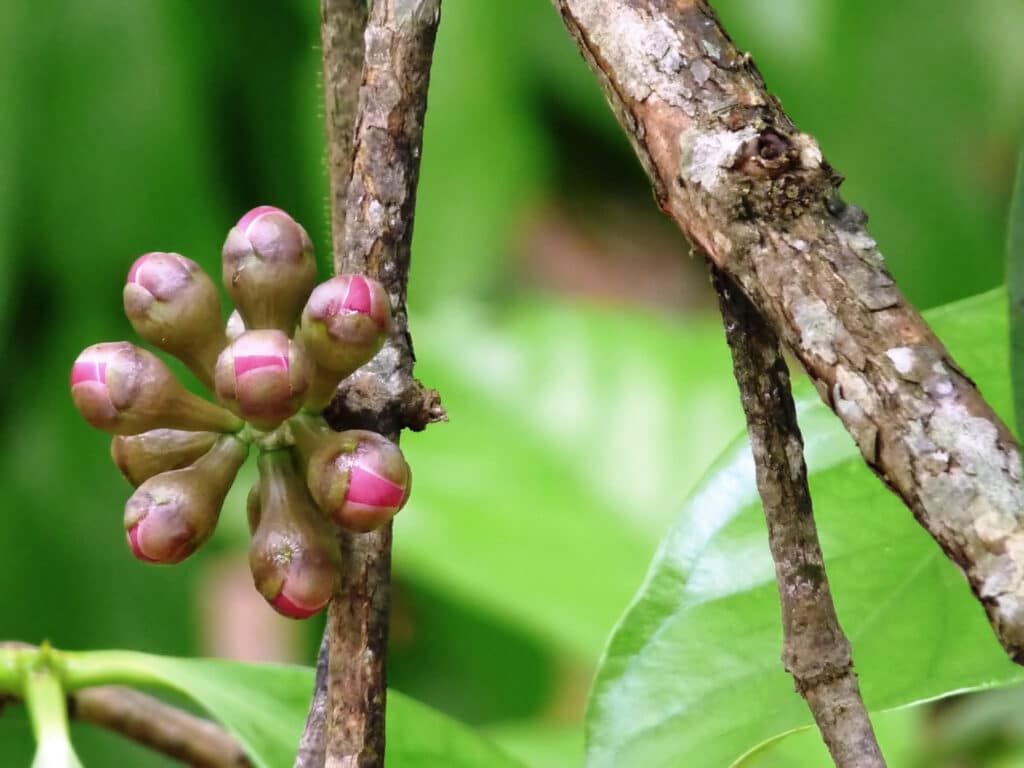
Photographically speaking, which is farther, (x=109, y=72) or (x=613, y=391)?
(x=109, y=72)

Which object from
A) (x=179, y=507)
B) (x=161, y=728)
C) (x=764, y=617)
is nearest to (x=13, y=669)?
(x=161, y=728)

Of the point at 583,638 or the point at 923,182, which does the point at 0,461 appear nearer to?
the point at 583,638

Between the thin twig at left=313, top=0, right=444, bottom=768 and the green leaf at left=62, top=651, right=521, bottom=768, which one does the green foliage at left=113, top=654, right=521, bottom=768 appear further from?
the thin twig at left=313, top=0, right=444, bottom=768

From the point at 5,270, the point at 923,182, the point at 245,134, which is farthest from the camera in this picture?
the point at 923,182

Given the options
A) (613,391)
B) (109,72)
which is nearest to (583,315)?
(613,391)

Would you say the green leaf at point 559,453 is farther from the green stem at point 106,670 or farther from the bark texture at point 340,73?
the bark texture at point 340,73

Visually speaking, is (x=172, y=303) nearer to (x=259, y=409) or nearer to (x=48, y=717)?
(x=259, y=409)

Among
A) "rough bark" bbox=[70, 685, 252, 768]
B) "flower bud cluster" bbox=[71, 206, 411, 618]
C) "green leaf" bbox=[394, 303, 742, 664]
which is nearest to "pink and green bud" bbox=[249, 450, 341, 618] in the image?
"flower bud cluster" bbox=[71, 206, 411, 618]
